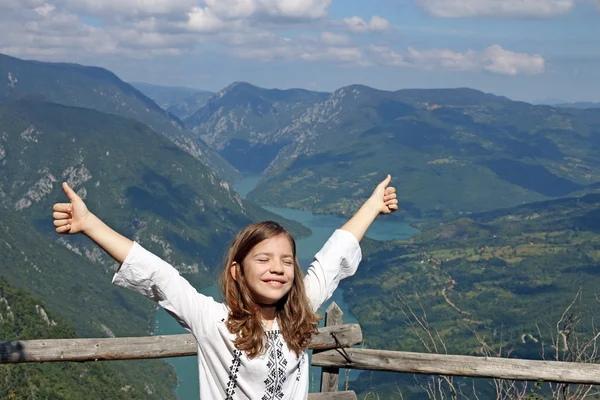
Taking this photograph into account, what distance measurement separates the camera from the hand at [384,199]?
366 centimetres

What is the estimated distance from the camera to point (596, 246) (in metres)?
182

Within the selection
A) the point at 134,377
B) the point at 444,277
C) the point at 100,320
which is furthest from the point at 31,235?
the point at 444,277

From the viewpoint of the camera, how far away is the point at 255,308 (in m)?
3.01

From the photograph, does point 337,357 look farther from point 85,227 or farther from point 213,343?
point 85,227

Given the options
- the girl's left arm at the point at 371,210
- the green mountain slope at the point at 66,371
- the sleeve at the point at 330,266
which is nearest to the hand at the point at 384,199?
the girl's left arm at the point at 371,210

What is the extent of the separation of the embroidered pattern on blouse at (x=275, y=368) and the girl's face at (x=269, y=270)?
18cm

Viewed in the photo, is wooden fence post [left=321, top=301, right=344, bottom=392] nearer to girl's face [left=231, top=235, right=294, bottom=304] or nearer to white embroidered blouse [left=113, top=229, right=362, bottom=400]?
white embroidered blouse [left=113, top=229, right=362, bottom=400]

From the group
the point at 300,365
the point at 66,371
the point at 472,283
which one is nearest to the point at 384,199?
the point at 300,365

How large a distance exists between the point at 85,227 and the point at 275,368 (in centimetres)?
110

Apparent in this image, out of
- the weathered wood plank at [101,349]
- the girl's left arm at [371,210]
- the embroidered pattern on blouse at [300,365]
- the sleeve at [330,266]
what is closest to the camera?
the embroidered pattern on blouse at [300,365]

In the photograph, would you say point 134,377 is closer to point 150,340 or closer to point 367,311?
point 367,311

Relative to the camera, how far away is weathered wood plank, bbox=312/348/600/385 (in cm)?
538

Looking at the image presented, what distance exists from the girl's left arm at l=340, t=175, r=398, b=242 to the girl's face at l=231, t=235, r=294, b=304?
561 mm

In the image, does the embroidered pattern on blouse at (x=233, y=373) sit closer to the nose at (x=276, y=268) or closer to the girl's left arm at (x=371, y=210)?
the nose at (x=276, y=268)
